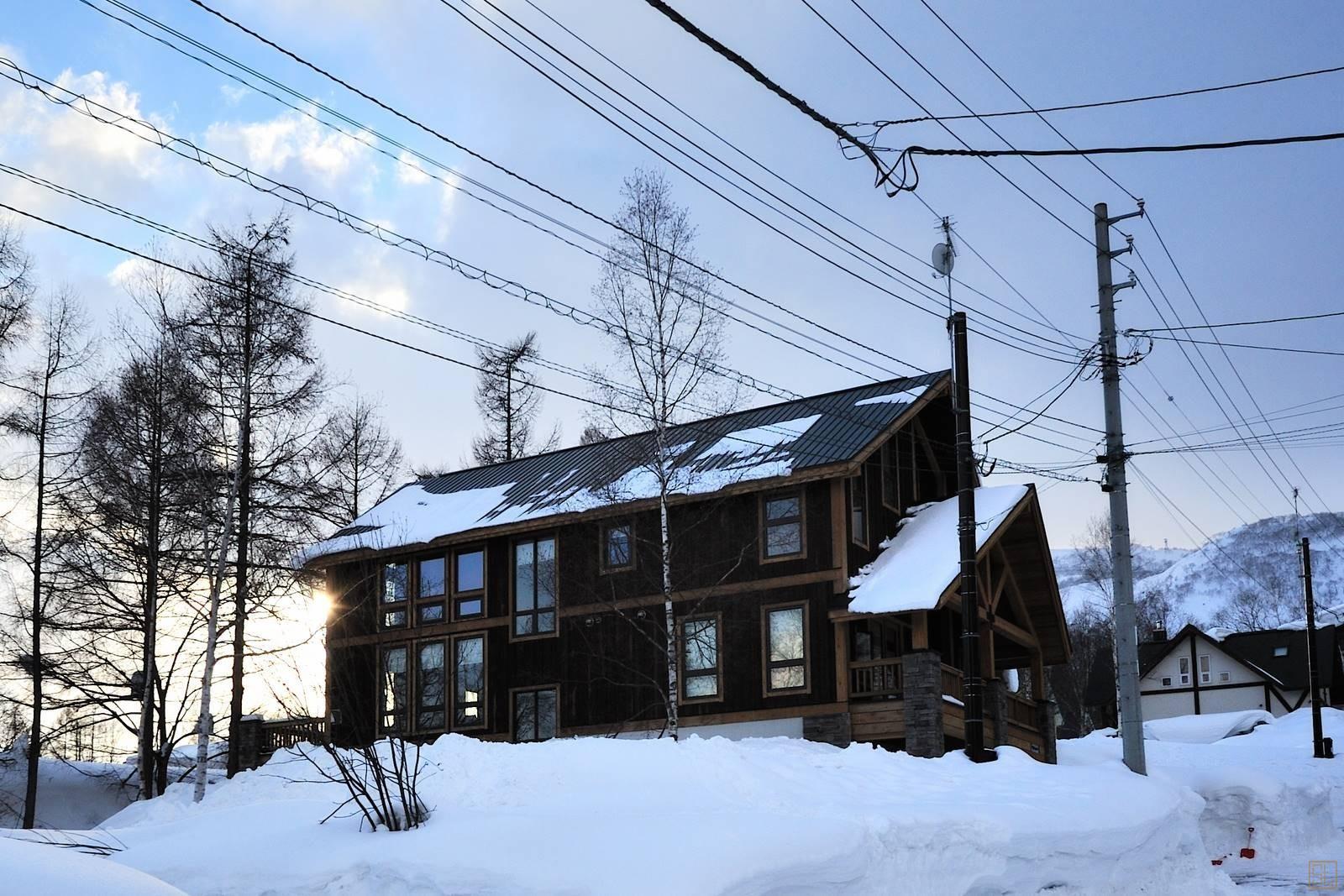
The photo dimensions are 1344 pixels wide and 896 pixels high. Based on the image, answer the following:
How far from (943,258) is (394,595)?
16047mm

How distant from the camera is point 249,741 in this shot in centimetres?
2888

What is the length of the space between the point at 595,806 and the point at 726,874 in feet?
8.03

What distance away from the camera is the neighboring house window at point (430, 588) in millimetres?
29609

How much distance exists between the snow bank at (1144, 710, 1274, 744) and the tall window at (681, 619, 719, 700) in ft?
115

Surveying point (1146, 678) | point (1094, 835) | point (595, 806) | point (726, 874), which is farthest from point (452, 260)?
point (1146, 678)

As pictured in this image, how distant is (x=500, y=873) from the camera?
1013 centimetres

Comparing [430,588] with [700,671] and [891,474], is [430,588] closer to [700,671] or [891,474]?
[700,671]

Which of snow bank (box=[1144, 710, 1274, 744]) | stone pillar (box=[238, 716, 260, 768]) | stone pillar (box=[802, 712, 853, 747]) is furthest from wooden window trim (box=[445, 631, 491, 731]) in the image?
snow bank (box=[1144, 710, 1274, 744])

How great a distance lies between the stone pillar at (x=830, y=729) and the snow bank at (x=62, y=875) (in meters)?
18.0

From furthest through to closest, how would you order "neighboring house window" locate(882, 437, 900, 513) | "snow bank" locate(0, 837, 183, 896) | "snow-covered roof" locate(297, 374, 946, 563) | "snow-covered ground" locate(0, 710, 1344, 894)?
"neighboring house window" locate(882, 437, 900, 513) < "snow-covered roof" locate(297, 374, 946, 563) < "snow-covered ground" locate(0, 710, 1344, 894) < "snow bank" locate(0, 837, 183, 896)

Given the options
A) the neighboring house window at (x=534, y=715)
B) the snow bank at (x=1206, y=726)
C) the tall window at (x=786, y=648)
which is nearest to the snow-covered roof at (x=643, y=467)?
the tall window at (x=786, y=648)

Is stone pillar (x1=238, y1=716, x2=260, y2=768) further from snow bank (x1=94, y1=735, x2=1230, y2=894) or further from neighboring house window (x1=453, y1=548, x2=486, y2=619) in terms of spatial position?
snow bank (x1=94, y1=735, x2=1230, y2=894)

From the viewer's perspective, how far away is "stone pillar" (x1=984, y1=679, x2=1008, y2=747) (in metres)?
25.3

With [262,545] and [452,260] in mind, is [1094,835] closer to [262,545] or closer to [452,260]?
[452,260]
